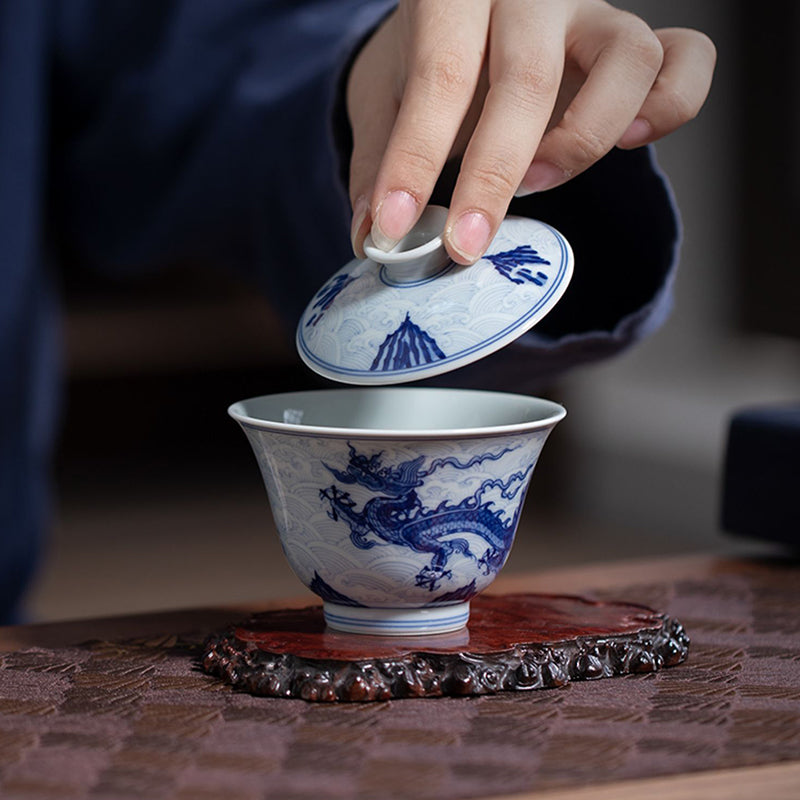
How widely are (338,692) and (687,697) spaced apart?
0.19 m

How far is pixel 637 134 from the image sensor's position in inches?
31.8

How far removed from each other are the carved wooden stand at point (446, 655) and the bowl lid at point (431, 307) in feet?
0.52

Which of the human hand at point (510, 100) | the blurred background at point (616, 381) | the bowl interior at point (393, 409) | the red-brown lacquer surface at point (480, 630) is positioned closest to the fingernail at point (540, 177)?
the human hand at point (510, 100)

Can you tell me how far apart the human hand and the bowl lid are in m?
0.02

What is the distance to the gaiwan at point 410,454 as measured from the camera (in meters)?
0.67

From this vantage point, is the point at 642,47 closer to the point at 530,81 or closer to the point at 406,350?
the point at 530,81

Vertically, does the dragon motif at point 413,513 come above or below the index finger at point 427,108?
below

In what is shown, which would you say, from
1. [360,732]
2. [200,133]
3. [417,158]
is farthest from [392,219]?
[200,133]

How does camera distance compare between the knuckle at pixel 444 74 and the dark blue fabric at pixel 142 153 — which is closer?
the knuckle at pixel 444 74

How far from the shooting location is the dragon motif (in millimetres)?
680

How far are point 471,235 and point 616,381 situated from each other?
2815 mm

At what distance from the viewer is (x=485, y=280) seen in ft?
2.25

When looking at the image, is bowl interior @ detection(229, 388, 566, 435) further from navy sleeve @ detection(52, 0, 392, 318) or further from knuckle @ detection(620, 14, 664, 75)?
navy sleeve @ detection(52, 0, 392, 318)

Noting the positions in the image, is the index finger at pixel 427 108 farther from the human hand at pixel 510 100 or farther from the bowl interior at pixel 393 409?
the bowl interior at pixel 393 409
